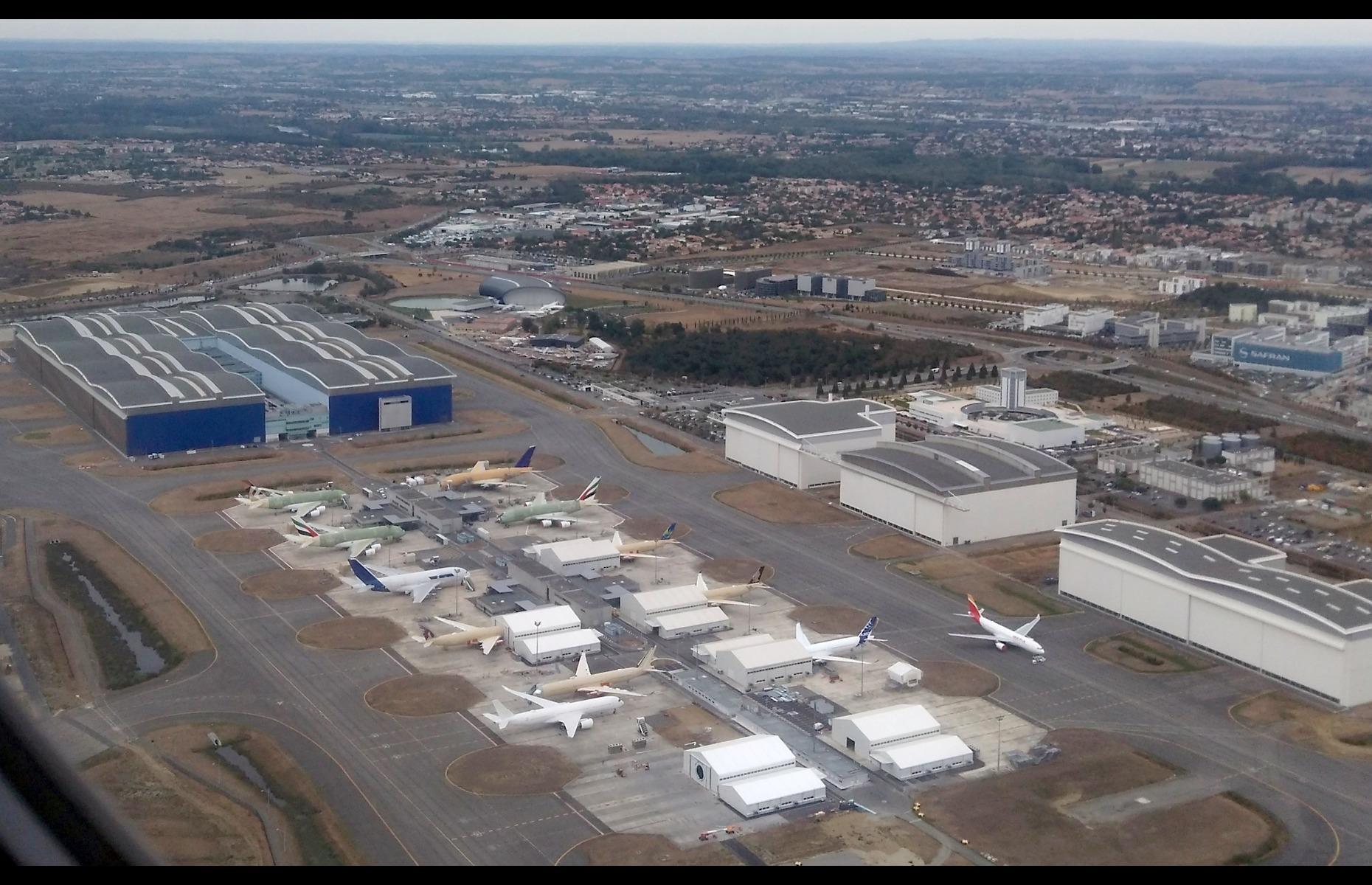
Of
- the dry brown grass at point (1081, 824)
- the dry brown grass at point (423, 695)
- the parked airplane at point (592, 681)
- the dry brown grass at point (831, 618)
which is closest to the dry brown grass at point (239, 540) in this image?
the dry brown grass at point (423, 695)

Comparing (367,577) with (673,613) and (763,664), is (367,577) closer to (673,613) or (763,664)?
(673,613)

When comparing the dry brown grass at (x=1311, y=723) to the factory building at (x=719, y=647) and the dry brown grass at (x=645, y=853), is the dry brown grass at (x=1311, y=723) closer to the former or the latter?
the factory building at (x=719, y=647)

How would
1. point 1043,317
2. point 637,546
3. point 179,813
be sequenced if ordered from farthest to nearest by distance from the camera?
1. point 1043,317
2. point 637,546
3. point 179,813

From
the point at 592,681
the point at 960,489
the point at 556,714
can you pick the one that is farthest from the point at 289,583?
the point at 960,489

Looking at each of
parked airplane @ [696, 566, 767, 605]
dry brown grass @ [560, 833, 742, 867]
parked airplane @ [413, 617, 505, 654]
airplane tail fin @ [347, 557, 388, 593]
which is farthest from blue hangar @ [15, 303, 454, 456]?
dry brown grass @ [560, 833, 742, 867]

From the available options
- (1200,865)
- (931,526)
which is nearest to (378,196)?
(931,526)
